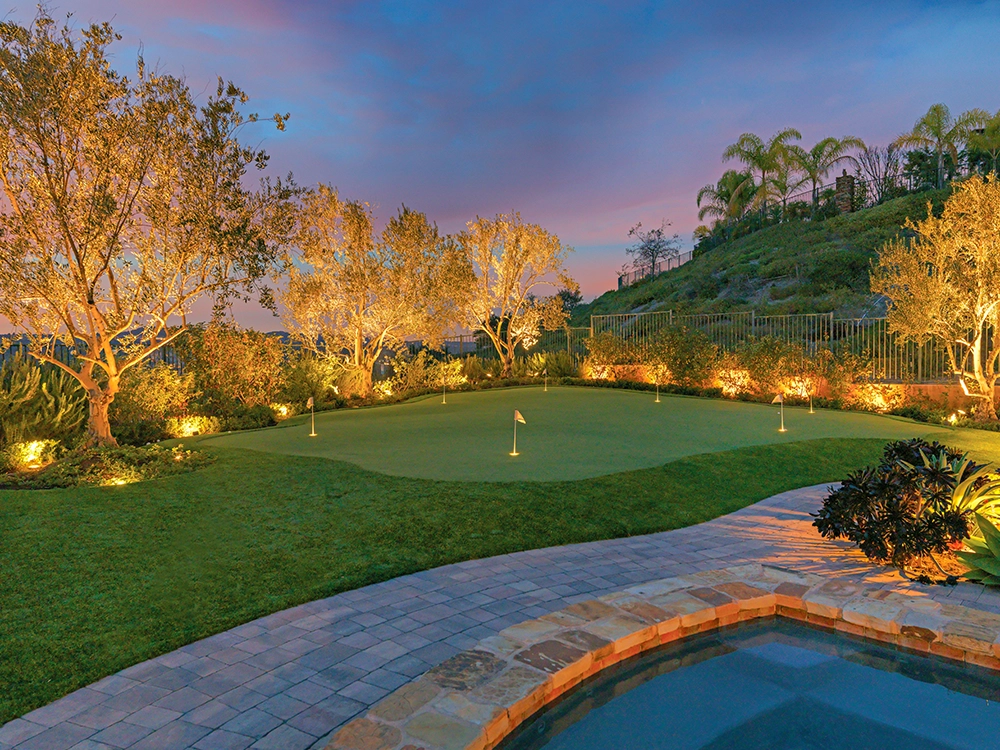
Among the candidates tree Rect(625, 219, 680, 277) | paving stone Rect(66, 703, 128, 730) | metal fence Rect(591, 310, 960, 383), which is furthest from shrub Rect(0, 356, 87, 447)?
tree Rect(625, 219, 680, 277)

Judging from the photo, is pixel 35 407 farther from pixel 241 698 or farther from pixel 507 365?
pixel 507 365

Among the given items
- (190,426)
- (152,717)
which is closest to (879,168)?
(190,426)

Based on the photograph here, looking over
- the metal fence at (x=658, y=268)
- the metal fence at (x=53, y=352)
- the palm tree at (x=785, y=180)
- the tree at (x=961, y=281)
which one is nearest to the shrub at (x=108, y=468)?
the metal fence at (x=53, y=352)

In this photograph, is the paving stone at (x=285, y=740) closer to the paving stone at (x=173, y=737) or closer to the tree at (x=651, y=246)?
the paving stone at (x=173, y=737)

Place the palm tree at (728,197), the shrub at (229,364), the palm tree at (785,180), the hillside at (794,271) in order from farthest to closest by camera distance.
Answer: the palm tree at (728,197), the palm tree at (785,180), the hillside at (794,271), the shrub at (229,364)

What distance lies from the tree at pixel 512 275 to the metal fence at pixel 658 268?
2591 cm

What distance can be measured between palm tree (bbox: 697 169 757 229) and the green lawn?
125ft

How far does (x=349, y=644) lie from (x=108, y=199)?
20.8ft

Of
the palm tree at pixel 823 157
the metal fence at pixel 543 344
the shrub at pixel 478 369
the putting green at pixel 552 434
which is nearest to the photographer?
the putting green at pixel 552 434

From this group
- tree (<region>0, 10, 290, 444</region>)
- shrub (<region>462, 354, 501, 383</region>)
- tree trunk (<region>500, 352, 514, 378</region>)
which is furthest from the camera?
tree trunk (<region>500, 352, 514, 378</region>)

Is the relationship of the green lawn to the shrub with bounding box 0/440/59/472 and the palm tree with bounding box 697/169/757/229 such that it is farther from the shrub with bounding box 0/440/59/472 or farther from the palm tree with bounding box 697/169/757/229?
the palm tree with bounding box 697/169/757/229

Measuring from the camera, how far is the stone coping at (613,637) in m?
2.56

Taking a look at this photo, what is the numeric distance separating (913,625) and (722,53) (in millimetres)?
13630

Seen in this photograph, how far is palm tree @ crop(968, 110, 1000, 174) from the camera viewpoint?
32844 millimetres
